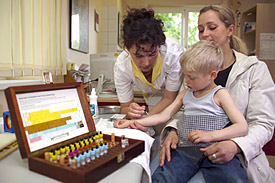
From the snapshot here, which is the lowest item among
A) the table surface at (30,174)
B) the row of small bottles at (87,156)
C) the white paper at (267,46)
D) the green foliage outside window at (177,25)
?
the table surface at (30,174)

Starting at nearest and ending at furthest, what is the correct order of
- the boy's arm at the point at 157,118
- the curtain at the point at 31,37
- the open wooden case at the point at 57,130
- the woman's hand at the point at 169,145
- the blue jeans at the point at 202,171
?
1. the open wooden case at the point at 57,130
2. the blue jeans at the point at 202,171
3. the woman's hand at the point at 169,145
4. the boy's arm at the point at 157,118
5. the curtain at the point at 31,37

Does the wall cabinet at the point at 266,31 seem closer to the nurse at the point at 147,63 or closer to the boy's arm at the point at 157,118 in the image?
the nurse at the point at 147,63

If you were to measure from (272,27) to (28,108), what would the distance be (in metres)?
4.52

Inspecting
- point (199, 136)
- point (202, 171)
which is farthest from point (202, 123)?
point (202, 171)

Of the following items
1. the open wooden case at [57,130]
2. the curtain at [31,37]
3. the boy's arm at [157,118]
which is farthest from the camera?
the curtain at [31,37]

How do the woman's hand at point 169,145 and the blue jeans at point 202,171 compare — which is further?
the woman's hand at point 169,145

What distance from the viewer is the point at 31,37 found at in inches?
62.3

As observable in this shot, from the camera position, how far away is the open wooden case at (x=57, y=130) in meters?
0.58

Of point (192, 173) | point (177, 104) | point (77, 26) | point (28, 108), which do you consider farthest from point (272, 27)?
point (28, 108)

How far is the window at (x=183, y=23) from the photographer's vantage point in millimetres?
5246

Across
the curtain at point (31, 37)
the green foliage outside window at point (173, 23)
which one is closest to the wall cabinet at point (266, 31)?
the green foliage outside window at point (173, 23)

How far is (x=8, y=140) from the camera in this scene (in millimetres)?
822

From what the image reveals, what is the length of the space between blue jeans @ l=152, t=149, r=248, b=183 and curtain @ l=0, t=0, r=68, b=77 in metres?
1.09

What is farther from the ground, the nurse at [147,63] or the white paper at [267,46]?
the white paper at [267,46]
